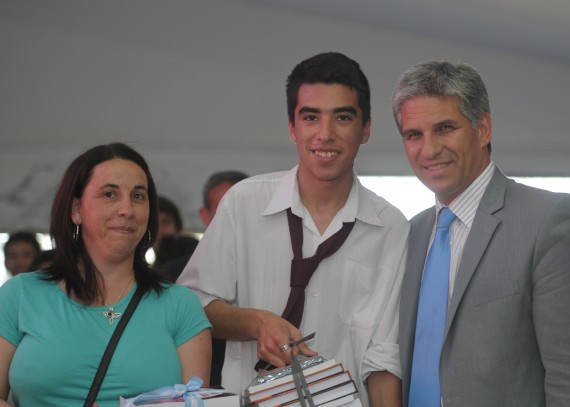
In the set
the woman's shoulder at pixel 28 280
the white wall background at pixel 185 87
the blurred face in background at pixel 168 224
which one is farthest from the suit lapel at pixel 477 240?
the white wall background at pixel 185 87

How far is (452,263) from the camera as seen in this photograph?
9.76 feet

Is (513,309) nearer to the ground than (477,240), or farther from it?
nearer to the ground

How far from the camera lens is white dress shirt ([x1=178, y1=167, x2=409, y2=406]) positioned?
Result: 3.14 metres

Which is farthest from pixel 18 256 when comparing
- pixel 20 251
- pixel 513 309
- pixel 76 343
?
pixel 513 309

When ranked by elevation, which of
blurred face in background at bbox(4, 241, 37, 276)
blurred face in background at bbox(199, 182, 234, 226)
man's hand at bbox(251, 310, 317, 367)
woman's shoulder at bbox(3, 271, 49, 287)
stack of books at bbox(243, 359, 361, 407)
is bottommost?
stack of books at bbox(243, 359, 361, 407)

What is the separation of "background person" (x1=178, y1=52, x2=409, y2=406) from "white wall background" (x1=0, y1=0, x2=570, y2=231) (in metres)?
5.11

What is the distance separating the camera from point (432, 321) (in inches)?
116

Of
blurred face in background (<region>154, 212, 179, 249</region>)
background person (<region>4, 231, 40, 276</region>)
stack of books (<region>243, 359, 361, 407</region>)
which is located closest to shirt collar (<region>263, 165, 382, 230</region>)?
stack of books (<region>243, 359, 361, 407</region>)

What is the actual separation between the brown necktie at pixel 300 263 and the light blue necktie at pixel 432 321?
0.33 metres

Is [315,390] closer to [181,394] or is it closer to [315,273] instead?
[181,394]

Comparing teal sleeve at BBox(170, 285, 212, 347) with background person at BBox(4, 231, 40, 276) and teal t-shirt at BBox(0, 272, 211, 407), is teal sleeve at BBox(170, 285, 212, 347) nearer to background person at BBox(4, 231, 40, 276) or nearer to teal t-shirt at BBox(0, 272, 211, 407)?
teal t-shirt at BBox(0, 272, 211, 407)

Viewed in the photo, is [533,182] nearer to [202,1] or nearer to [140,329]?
Result: [202,1]

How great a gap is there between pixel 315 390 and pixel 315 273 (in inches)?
24.6

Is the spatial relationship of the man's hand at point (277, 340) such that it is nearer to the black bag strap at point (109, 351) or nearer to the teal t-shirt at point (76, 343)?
the teal t-shirt at point (76, 343)
